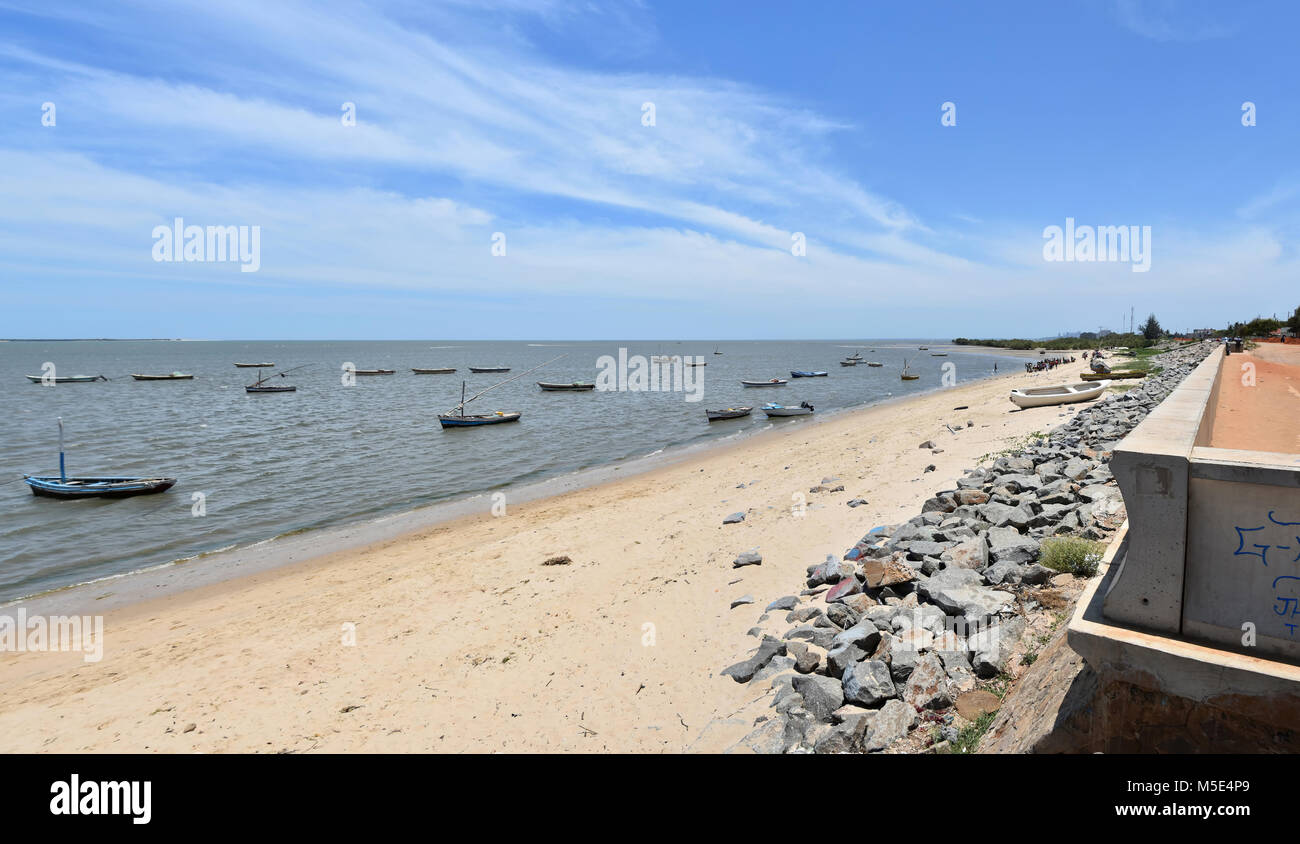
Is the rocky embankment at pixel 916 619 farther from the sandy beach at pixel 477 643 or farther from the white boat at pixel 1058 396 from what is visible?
the white boat at pixel 1058 396

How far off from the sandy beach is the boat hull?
11.7m

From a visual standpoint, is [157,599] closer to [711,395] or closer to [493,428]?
[493,428]

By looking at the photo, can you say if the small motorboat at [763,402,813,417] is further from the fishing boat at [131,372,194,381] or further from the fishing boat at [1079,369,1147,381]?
the fishing boat at [131,372,194,381]

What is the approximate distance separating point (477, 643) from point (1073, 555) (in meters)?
8.28

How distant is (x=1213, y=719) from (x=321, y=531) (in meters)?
21.3

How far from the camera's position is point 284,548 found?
17812 mm

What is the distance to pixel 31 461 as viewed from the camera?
99.9 feet

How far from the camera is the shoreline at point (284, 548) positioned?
14.6m

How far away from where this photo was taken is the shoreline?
1465cm

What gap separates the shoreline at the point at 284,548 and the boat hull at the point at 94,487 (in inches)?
327

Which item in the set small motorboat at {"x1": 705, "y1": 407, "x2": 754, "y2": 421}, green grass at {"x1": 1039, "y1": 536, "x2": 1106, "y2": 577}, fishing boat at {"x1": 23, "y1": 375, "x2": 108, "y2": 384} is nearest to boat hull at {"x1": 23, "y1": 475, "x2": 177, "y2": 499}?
green grass at {"x1": 1039, "y1": 536, "x2": 1106, "y2": 577}

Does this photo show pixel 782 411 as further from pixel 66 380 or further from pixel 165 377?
pixel 66 380

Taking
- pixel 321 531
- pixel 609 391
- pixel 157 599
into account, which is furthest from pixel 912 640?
pixel 609 391

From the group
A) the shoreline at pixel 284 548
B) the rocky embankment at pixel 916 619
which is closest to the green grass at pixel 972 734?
the rocky embankment at pixel 916 619
